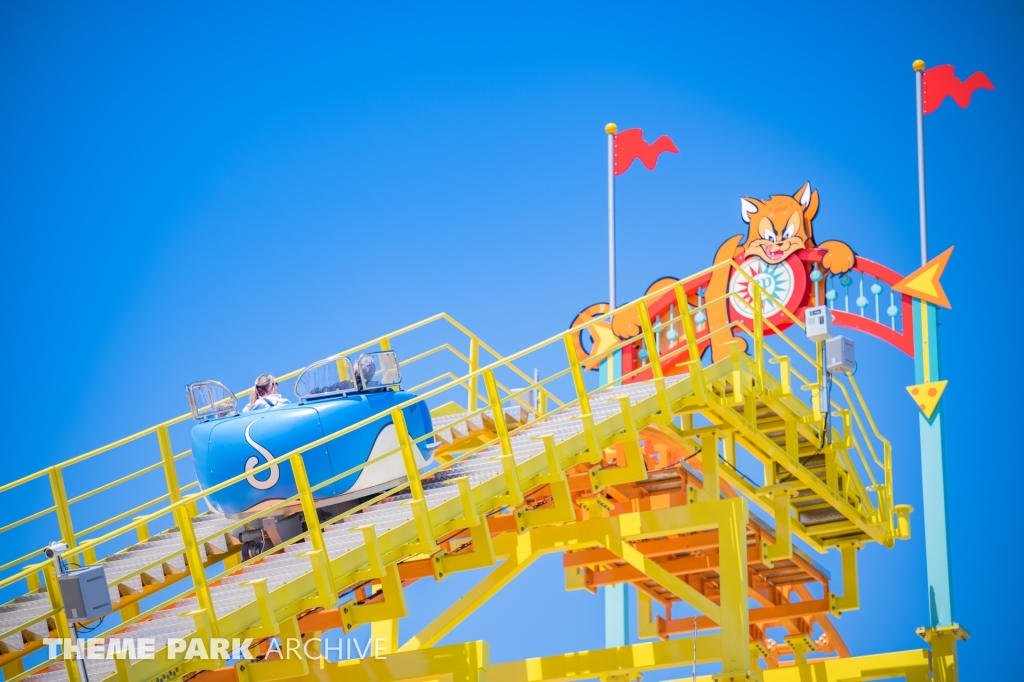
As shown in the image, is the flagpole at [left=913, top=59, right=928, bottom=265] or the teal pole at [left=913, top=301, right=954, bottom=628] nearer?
the teal pole at [left=913, top=301, right=954, bottom=628]

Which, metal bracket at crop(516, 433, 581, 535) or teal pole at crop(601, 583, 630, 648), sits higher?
metal bracket at crop(516, 433, 581, 535)

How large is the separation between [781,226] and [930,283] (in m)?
1.95

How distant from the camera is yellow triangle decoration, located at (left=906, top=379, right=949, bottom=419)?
12672mm

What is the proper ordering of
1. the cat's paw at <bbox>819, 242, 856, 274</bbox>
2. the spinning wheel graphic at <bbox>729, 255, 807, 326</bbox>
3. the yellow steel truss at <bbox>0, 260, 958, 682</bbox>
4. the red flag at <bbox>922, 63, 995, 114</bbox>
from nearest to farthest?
1. the yellow steel truss at <bbox>0, 260, 958, 682</bbox>
2. the cat's paw at <bbox>819, 242, 856, 274</bbox>
3. the red flag at <bbox>922, 63, 995, 114</bbox>
4. the spinning wheel graphic at <bbox>729, 255, 807, 326</bbox>

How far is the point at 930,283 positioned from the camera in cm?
1288

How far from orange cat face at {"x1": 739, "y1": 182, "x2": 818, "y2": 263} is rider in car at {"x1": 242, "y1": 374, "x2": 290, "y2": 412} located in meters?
6.83

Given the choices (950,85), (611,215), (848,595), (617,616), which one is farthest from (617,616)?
(950,85)

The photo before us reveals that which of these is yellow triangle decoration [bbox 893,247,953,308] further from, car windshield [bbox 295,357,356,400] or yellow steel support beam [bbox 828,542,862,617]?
car windshield [bbox 295,357,356,400]

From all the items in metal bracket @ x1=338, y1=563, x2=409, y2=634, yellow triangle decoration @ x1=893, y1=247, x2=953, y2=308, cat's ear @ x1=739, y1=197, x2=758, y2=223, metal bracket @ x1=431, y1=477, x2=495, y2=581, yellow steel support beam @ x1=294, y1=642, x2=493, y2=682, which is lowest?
yellow steel support beam @ x1=294, y1=642, x2=493, y2=682

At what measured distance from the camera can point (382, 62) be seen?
→ 2023 centimetres

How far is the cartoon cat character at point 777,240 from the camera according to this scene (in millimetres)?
13531

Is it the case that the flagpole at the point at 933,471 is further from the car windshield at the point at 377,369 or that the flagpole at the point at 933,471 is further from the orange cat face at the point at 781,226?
the car windshield at the point at 377,369

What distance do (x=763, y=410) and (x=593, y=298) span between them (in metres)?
8.39

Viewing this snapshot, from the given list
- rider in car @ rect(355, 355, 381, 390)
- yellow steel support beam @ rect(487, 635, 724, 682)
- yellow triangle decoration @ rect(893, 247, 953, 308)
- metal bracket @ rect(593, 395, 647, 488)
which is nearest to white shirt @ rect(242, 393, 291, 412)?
rider in car @ rect(355, 355, 381, 390)
